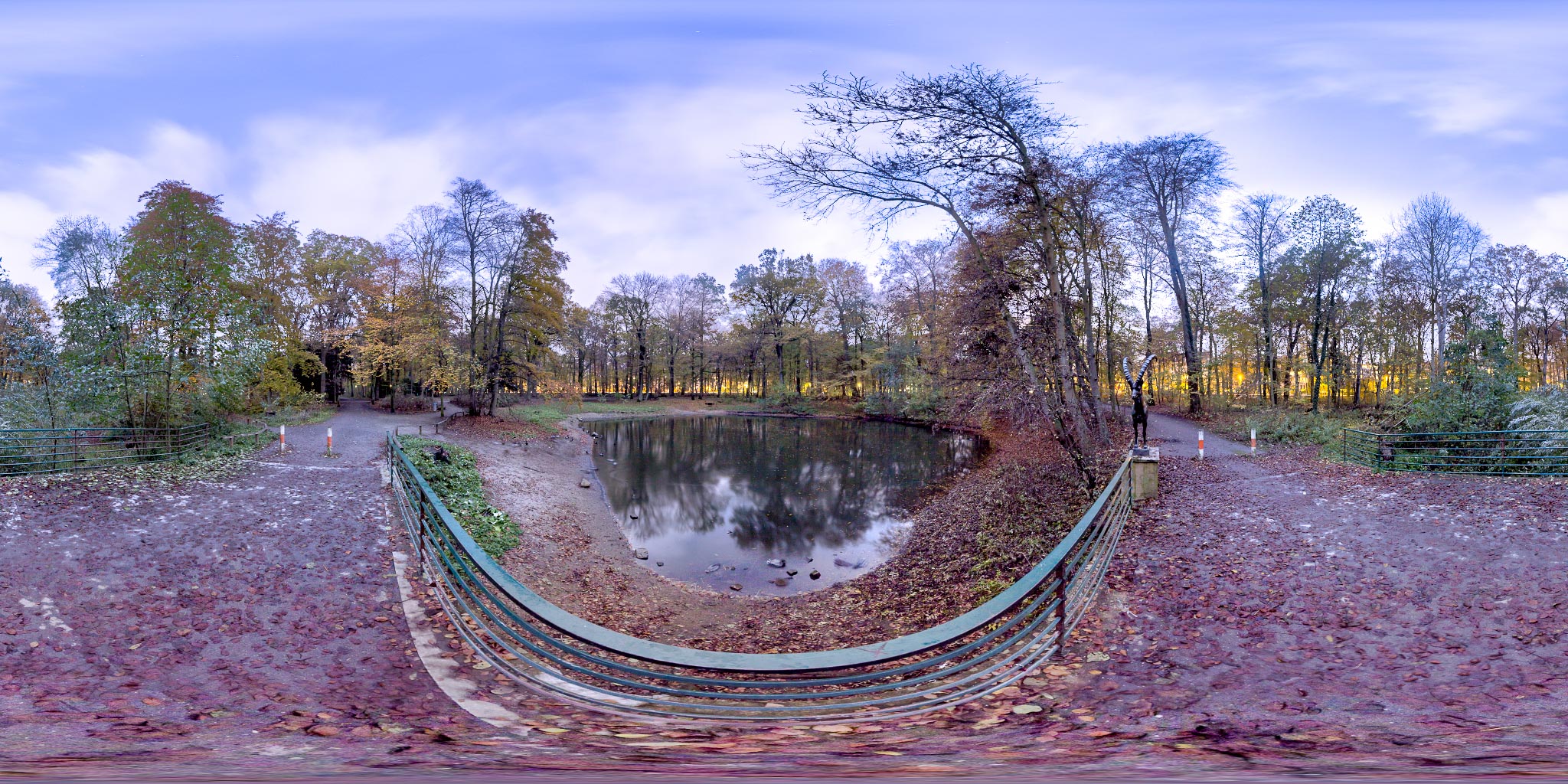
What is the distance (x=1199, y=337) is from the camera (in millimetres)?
34094

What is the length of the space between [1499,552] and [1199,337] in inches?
1274

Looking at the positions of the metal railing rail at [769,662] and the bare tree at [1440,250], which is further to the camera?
the bare tree at [1440,250]

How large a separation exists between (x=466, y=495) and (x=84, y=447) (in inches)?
258

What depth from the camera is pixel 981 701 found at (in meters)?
3.86

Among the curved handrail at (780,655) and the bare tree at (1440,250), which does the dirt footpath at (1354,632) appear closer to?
the curved handrail at (780,655)

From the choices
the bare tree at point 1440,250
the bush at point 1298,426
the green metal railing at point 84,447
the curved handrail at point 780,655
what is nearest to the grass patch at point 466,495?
the green metal railing at point 84,447

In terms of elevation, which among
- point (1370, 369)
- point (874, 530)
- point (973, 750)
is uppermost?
point (1370, 369)

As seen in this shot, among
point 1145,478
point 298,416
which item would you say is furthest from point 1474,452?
point 298,416

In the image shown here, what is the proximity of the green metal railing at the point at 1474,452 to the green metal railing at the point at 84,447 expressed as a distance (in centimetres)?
2325

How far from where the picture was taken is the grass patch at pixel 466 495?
34.7 ft

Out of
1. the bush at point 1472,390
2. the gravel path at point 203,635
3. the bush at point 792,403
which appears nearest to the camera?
the gravel path at point 203,635

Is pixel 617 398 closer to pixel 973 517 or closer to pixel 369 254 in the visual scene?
pixel 369 254

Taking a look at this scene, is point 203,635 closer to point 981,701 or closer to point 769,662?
point 769,662

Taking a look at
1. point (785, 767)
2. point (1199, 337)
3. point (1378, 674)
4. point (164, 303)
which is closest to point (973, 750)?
point (785, 767)
